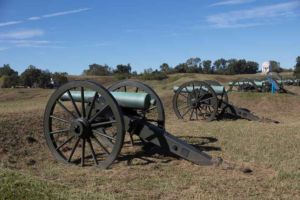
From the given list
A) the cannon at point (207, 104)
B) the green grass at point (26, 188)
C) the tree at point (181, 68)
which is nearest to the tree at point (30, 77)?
the tree at point (181, 68)

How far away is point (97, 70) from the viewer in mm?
89375

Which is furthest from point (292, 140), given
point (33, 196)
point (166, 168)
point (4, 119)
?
point (33, 196)

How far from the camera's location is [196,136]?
1355 cm

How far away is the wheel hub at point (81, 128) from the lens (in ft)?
31.2

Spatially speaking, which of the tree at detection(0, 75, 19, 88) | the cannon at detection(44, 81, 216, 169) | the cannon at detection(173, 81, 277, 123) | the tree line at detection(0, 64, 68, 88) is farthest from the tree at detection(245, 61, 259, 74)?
the cannon at detection(44, 81, 216, 169)

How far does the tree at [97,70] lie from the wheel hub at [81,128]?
2999 inches

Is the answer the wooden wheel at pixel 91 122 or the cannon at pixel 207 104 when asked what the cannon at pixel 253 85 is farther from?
the wooden wheel at pixel 91 122

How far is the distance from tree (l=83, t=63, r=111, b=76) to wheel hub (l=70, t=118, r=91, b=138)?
76.2 metres

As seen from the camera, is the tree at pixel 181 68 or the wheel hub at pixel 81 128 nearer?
the wheel hub at pixel 81 128

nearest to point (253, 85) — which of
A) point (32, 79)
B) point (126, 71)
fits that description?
point (32, 79)

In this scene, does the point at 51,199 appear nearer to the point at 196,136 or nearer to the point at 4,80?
the point at 196,136

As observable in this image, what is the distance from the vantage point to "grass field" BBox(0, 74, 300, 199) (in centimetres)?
717

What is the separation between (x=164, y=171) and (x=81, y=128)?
1.78 m

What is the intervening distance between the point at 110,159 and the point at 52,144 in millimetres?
1464
